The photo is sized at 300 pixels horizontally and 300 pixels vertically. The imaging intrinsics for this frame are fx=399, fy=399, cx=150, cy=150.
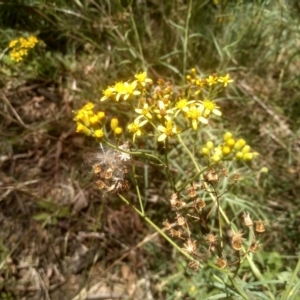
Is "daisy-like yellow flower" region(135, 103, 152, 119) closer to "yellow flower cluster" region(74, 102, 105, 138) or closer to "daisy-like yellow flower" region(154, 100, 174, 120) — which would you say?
"daisy-like yellow flower" region(154, 100, 174, 120)

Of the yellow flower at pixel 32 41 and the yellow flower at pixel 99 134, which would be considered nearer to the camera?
the yellow flower at pixel 99 134

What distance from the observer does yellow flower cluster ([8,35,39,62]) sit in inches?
115

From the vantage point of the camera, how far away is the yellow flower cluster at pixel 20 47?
2.91 metres

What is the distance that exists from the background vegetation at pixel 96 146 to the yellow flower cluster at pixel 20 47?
0.27ft

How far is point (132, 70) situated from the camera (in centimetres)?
320

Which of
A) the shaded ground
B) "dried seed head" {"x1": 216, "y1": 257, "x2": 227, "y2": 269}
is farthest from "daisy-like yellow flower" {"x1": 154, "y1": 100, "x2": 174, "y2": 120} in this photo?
the shaded ground

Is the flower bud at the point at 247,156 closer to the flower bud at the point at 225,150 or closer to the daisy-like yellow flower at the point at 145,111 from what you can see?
the flower bud at the point at 225,150

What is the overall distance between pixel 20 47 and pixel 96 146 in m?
0.93

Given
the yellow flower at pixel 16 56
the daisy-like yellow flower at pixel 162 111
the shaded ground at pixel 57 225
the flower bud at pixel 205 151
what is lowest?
the shaded ground at pixel 57 225

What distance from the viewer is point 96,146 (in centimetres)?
316

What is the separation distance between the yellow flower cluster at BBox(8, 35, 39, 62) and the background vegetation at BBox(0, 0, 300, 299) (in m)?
0.08

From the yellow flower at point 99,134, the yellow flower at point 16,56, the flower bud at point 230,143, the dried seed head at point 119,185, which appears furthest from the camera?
the yellow flower at point 16,56

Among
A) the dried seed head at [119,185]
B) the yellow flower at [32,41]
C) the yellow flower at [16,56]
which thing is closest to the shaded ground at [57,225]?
the yellow flower at [16,56]

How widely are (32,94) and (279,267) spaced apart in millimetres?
2407
